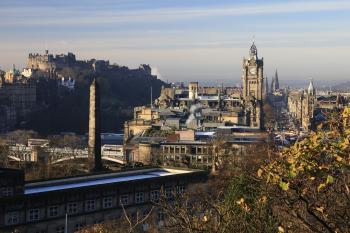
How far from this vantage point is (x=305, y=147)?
598cm

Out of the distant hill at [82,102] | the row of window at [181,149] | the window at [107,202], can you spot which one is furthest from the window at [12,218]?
the distant hill at [82,102]

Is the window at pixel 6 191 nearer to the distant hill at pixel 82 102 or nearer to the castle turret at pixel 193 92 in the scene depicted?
the distant hill at pixel 82 102

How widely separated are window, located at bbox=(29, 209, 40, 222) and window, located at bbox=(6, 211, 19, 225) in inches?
23.8

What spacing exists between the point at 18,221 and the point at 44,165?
66.2 ft

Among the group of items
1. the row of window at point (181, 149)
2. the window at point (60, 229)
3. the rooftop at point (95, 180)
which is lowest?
the window at point (60, 229)

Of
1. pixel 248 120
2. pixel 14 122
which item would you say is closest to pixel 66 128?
pixel 14 122

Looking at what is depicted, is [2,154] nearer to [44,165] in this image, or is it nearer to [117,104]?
[44,165]

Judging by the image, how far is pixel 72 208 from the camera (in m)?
25.4

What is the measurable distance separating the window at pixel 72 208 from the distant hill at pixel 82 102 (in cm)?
6067

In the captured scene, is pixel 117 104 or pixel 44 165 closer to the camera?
pixel 44 165

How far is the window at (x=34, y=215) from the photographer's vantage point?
23.8m

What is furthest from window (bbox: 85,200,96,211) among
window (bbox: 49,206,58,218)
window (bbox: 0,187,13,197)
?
window (bbox: 0,187,13,197)

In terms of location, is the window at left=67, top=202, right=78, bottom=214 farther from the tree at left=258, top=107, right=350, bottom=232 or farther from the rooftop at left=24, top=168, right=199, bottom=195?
the tree at left=258, top=107, right=350, bottom=232

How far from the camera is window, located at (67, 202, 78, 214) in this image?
25.3 meters
